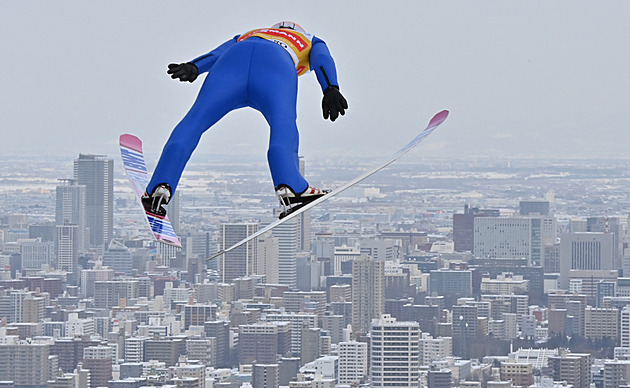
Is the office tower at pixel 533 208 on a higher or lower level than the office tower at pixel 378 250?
higher

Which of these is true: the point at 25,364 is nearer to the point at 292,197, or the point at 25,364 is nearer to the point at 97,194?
the point at 97,194

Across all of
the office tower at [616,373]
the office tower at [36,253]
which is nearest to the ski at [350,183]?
the office tower at [616,373]

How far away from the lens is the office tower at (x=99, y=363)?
33.9m

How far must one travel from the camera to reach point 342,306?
39562 millimetres

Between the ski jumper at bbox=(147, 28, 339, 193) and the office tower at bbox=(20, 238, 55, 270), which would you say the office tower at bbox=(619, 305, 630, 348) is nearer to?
the office tower at bbox=(20, 238, 55, 270)

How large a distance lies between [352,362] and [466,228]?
9.25m

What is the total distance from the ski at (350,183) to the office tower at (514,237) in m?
39.2

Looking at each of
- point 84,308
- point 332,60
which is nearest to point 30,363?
point 84,308

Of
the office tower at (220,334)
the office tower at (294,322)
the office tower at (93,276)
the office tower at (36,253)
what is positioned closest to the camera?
the office tower at (220,334)

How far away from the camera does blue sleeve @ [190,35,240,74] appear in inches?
86.6

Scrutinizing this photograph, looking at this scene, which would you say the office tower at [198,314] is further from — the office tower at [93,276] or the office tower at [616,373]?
the office tower at [616,373]

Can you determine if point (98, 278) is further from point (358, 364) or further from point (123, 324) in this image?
point (358, 364)

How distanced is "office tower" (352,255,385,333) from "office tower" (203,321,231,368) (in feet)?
13.2

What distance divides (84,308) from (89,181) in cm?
412
